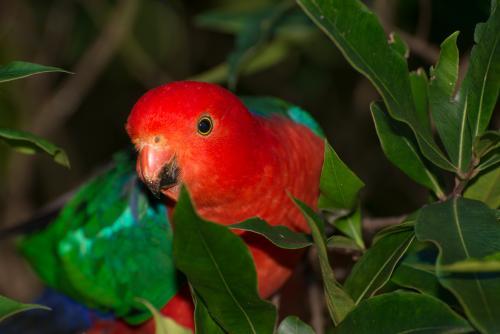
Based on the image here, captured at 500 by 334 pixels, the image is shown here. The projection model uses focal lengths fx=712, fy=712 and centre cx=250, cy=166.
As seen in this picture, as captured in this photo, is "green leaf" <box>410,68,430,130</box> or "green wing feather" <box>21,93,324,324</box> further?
"green wing feather" <box>21,93,324,324</box>

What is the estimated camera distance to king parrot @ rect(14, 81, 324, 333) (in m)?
1.56

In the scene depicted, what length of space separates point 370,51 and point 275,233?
14.4 inches

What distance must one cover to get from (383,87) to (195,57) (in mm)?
2826

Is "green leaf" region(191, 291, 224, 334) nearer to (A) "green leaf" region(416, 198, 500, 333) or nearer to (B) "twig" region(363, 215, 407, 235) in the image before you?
(A) "green leaf" region(416, 198, 500, 333)

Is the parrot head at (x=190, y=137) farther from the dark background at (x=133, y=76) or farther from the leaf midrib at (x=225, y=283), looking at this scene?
the dark background at (x=133, y=76)

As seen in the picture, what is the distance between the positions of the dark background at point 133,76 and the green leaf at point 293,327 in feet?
4.92

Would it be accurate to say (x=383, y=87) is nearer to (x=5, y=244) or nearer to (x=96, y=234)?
(x=96, y=234)

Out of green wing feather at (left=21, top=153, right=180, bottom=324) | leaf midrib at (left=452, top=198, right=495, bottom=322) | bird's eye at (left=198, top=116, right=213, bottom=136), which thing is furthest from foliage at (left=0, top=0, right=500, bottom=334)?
green wing feather at (left=21, top=153, right=180, bottom=324)

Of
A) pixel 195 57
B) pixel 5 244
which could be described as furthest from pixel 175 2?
pixel 5 244

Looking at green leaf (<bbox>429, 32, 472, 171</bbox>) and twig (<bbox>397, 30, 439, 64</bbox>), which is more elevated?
green leaf (<bbox>429, 32, 472, 171</bbox>)

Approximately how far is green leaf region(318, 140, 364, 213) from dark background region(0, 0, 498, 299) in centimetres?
125

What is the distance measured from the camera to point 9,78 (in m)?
1.30

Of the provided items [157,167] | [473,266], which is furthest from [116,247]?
[473,266]

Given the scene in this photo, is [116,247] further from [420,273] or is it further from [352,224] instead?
[420,273]
